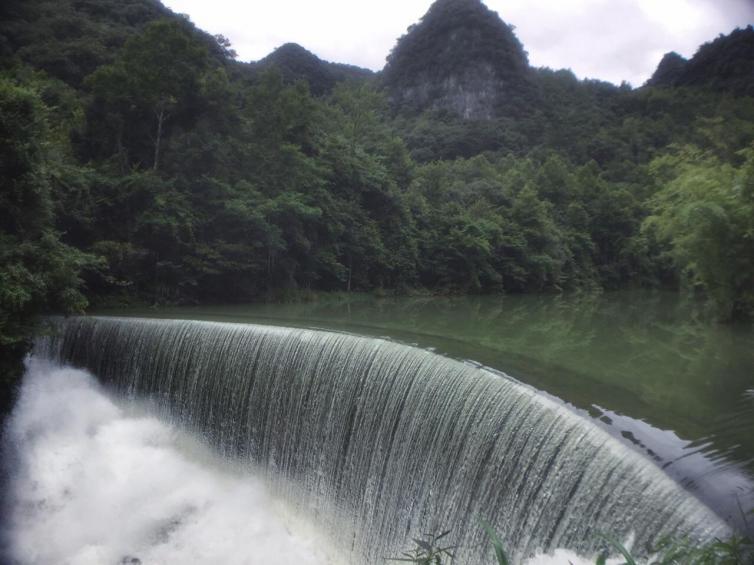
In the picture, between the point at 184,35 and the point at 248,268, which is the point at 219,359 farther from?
the point at 184,35

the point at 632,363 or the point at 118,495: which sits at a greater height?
the point at 632,363

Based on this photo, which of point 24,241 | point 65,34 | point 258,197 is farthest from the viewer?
point 65,34

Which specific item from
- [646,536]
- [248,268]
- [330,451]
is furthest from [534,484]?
[248,268]

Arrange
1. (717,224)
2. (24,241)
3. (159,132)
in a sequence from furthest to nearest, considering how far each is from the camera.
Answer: (159,132) → (717,224) → (24,241)

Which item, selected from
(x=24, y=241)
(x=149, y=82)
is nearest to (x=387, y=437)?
(x=24, y=241)

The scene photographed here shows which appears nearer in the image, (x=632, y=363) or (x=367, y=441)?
(x=367, y=441)

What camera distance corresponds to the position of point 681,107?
47031mm

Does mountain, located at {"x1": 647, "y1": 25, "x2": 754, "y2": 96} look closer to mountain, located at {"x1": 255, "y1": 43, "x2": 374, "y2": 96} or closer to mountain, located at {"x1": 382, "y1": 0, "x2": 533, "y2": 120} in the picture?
mountain, located at {"x1": 255, "y1": 43, "x2": 374, "y2": 96}

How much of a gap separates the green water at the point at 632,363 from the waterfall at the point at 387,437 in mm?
399

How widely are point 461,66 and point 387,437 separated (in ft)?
255

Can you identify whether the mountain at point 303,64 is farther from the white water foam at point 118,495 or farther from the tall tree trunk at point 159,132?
the white water foam at point 118,495

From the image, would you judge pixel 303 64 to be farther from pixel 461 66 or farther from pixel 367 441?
pixel 367 441

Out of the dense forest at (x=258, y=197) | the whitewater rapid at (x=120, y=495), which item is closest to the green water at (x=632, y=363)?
the dense forest at (x=258, y=197)

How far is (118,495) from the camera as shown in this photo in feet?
29.0
